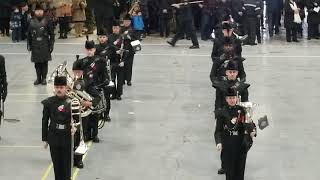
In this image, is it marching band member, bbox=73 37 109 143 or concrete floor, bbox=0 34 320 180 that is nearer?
concrete floor, bbox=0 34 320 180

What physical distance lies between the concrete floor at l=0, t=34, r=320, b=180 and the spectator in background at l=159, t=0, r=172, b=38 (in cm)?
304

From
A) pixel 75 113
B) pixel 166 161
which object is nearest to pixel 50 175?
pixel 75 113

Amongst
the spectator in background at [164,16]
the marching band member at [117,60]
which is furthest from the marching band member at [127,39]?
the spectator in background at [164,16]

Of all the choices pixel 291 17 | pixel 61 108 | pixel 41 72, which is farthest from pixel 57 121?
pixel 291 17

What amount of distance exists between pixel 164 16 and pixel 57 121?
17495 millimetres

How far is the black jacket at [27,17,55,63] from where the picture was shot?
65.7 feet

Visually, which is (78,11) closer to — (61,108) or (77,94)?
(77,94)

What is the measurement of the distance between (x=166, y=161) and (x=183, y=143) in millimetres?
1270

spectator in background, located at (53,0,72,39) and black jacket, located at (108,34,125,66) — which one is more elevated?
spectator in background, located at (53,0,72,39)

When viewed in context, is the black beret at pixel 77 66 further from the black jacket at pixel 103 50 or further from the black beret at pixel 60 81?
the black beret at pixel 60 81

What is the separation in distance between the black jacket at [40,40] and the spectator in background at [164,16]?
27.4 feet

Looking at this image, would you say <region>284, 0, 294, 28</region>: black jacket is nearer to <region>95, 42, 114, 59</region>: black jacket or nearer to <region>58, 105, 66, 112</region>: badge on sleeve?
<region>95, 42, 114, 59</region>: black jacket

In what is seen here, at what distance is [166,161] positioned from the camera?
1331 centimetres

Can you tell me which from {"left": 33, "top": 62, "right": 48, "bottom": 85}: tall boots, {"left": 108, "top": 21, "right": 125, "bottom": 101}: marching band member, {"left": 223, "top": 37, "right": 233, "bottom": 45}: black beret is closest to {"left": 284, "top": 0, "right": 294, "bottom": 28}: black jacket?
{"left": 33, "top": 62, "right": 48, "bottom": 85}: tall boots
